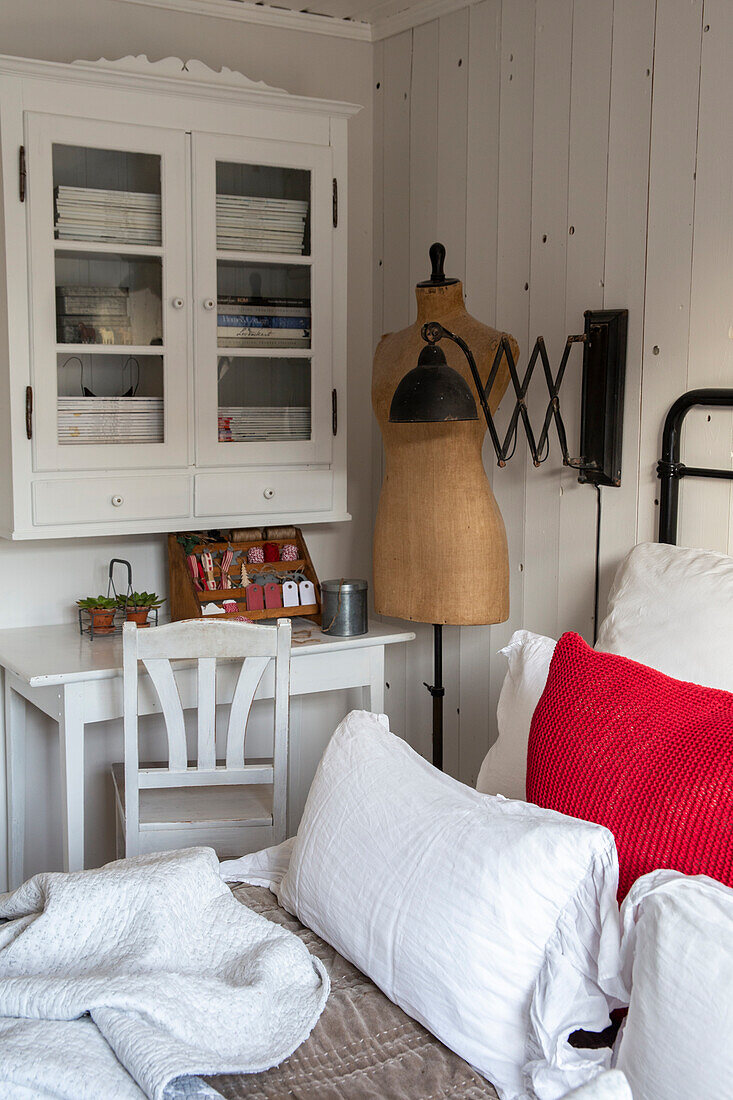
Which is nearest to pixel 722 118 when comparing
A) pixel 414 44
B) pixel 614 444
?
pixel 614 444

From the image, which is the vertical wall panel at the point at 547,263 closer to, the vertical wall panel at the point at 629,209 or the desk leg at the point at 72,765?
the vertical wall panel at the point at 629,209

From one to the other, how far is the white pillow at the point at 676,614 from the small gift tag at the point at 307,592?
99 cm

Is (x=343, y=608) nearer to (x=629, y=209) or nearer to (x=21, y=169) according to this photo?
(x=629, y=209)

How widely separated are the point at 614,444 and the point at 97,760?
163 cm

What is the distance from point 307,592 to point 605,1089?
1912 mm

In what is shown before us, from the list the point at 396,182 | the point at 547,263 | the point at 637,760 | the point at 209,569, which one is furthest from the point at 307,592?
the point at 637,760

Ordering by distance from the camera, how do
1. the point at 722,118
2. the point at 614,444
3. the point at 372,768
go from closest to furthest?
the point at 372,768, the point at 722,118, the point at 614,444

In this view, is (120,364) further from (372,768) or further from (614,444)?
(372,768)

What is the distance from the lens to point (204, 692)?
2363 millimetres

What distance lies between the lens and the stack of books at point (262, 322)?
2625 millimetres

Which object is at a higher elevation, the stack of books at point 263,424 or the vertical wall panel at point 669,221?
the vertical wall panel at point 669,221

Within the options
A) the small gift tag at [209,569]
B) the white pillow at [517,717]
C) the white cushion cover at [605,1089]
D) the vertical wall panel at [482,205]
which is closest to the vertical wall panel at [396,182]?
the vertical wall panel at [482,205]

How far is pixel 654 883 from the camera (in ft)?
3.92

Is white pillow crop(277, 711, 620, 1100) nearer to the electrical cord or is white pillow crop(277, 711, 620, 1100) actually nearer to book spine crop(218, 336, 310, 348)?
the electrical cord
